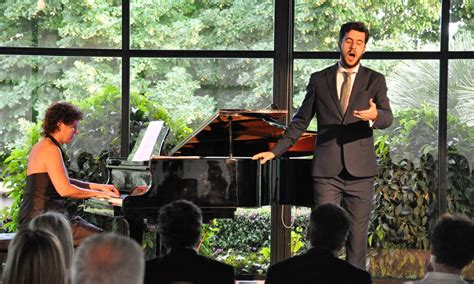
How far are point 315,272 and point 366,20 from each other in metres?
5.05

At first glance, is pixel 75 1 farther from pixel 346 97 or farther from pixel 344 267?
pixel 344 267

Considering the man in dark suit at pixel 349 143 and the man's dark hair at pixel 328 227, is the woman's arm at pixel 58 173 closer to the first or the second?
the man in dark suit at pixel 349 143

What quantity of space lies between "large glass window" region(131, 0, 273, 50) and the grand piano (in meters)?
1.92

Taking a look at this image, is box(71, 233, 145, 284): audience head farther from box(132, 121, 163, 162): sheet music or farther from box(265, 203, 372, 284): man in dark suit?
box(132, 121, 163, 162): sheet music

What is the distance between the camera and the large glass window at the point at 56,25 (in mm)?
8555

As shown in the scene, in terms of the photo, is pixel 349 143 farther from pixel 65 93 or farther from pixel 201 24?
pixel 65 93

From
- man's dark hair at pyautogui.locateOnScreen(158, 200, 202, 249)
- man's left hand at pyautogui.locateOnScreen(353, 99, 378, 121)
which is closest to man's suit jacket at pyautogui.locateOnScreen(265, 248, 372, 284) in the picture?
man's dark hair at pyautogui.locateOnScreen(158, 200, 202, 249)

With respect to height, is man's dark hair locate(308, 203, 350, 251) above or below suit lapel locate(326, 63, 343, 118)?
below

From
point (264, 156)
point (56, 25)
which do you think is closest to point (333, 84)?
point (264, 156)

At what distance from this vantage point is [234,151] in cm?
706

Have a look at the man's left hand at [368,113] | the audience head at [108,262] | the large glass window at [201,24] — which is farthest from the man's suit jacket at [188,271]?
the large glass window at [201,24]

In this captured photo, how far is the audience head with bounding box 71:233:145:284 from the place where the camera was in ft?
8.45

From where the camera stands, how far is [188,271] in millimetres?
3818

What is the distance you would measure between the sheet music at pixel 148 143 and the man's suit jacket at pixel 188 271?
290cm
